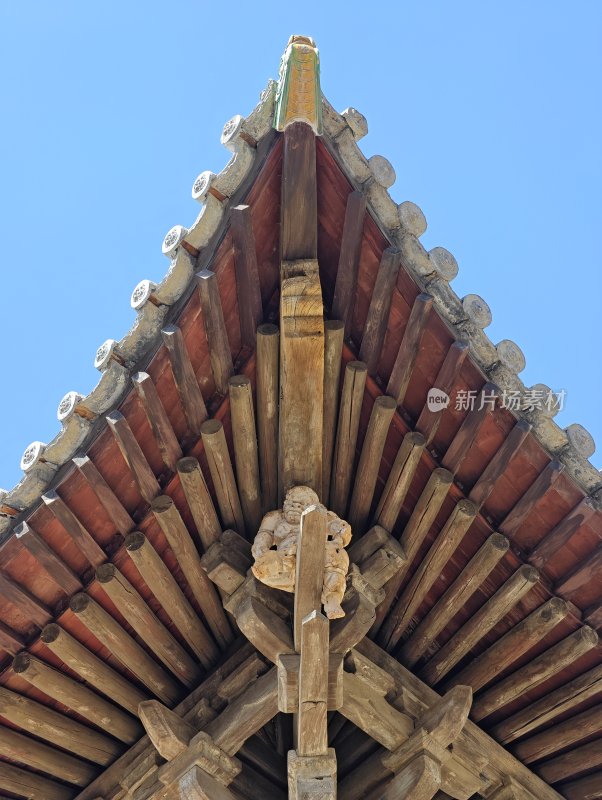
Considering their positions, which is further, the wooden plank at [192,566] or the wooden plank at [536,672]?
the wooden plank at [536,672]

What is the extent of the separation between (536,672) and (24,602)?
12.5ft

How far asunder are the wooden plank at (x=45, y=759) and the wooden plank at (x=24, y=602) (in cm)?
93

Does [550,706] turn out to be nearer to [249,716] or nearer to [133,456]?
[249,716]

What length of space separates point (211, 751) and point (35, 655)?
1.45 m

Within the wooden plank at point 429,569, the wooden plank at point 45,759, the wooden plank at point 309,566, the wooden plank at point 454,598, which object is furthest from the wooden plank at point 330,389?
the wooden plank at point 45,759

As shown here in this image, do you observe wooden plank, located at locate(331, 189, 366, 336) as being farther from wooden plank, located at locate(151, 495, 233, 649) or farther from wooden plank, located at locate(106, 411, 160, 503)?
wooden plank, located at locate(151, 495, 233, 649)

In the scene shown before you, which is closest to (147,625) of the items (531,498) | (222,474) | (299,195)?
(222,474)

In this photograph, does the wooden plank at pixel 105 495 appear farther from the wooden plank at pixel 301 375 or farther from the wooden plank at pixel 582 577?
the wooden plank at pixel 582 577

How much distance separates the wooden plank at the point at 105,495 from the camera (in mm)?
7898

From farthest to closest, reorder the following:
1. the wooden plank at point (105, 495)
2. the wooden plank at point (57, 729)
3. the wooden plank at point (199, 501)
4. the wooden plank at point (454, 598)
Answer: the wooden plank at point (454, 598) → the wooden plank at point (57, 729) → the wooden plank at point (199, 501) → the wooden plank at point (105, 495)

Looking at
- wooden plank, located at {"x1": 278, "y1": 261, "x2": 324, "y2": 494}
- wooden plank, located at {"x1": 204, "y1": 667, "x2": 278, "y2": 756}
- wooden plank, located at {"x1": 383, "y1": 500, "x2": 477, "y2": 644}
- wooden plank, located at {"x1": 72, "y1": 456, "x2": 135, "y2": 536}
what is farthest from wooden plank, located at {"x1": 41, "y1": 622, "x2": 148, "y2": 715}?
wooden plank, located at {"x1": 383, "y1": 500, "x2": 477, "y2": 644}

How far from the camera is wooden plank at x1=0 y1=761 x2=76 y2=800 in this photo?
880cm

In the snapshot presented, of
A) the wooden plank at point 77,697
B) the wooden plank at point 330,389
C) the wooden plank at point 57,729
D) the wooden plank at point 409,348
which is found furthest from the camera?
the wooden plank at point 57,729

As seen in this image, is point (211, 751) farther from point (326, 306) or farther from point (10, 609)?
point (326, 306)
